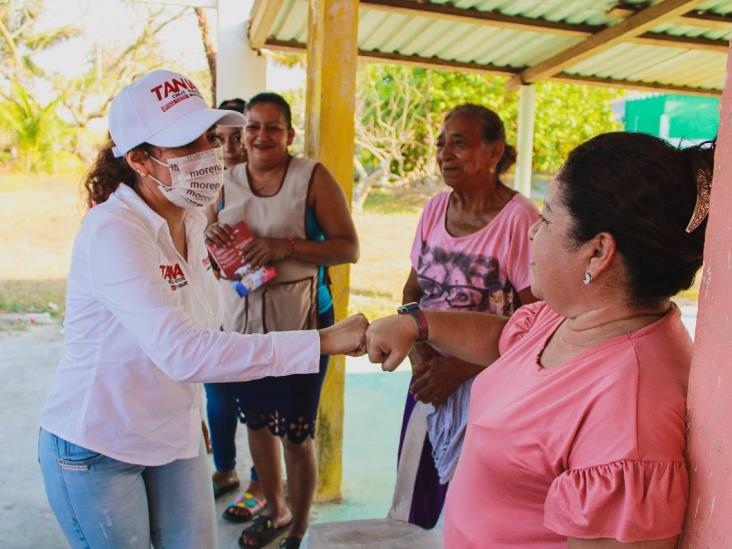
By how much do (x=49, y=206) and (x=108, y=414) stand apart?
14.9m

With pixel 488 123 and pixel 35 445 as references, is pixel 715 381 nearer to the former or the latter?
pixel 488 123

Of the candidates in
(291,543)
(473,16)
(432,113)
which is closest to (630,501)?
(291,543)

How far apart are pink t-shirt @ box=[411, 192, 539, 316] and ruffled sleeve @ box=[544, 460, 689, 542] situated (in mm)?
1481

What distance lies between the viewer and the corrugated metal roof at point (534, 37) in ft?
17.6

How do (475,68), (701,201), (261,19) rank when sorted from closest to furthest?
(701,201), (261,19), (475,68)

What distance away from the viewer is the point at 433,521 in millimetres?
2922

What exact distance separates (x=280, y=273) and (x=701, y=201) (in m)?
2.26

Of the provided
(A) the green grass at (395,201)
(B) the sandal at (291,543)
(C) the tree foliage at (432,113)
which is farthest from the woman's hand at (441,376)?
(A) the green grass at (395,201)

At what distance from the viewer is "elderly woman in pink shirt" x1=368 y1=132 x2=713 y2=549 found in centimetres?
119

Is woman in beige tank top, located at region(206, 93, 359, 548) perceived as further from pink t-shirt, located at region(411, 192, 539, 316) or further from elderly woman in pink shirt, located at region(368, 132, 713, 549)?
elderly woman in pink shirt, located at region(368, 132, 713, 549)

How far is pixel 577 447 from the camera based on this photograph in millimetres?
1282

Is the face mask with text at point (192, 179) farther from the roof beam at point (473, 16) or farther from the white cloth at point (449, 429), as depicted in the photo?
the roof beam at point (473, 16)

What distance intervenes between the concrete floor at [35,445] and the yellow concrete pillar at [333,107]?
1.44ft

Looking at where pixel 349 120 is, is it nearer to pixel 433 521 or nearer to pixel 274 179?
pixel 274 179
